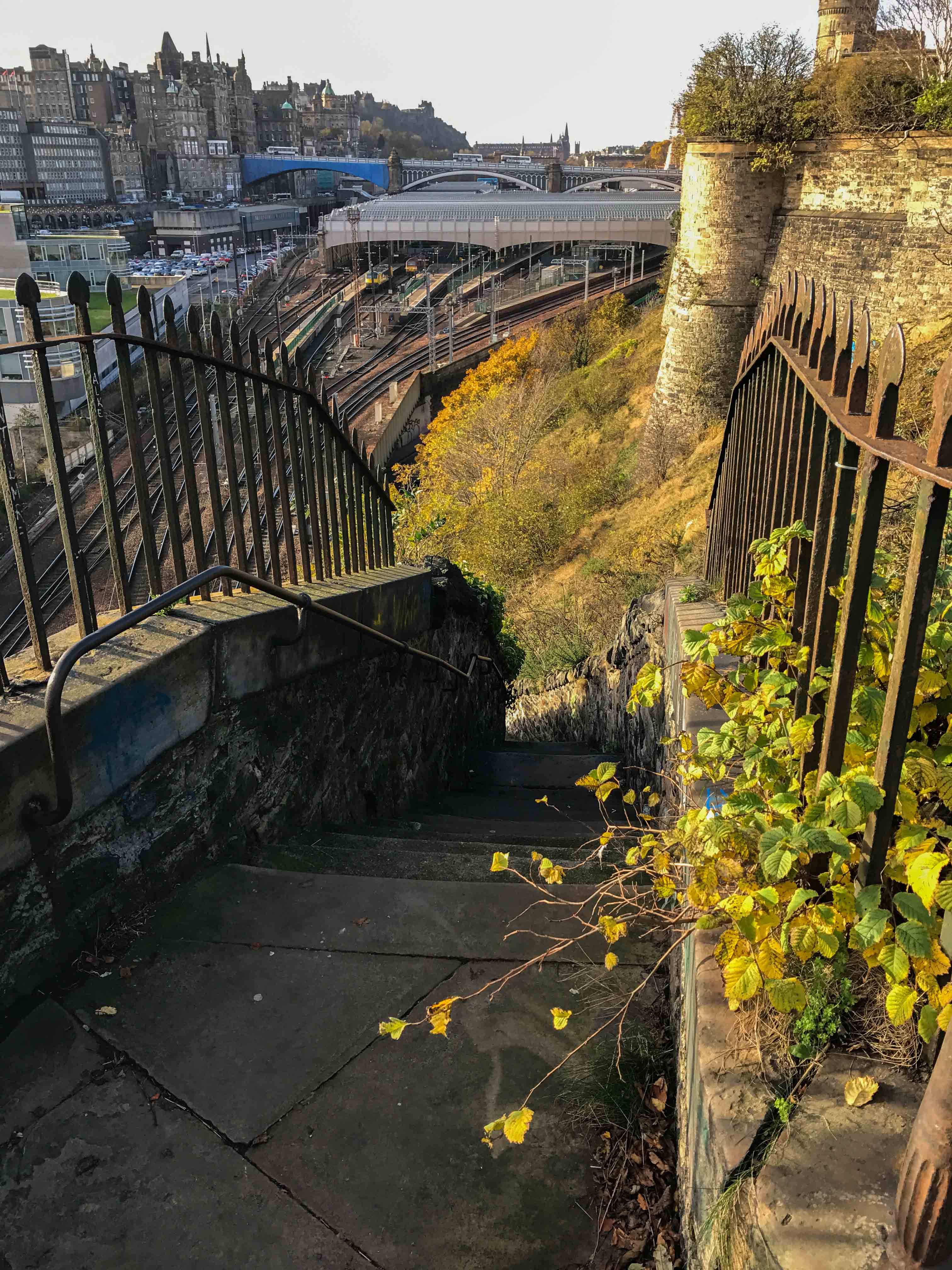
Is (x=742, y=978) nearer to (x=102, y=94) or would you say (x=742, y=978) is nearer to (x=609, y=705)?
(x=609, y=705)

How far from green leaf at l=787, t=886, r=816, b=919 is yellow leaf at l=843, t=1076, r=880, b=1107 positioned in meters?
0.28

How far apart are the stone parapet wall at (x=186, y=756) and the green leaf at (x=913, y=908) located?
6.74ft

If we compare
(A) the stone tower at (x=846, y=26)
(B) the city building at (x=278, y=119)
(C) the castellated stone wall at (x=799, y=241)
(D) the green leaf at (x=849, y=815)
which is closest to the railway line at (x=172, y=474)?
(D) the green leaf at (x=849, y=815)

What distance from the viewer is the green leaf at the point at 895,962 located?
4.54 feet

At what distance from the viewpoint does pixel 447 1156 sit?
6.91ft

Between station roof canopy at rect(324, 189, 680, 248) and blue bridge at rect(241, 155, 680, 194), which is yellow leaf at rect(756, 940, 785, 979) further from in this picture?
blue bridge at rect(241, 155, 680, 194)

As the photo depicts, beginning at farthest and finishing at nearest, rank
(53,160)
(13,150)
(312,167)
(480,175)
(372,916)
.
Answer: (312,167), (53,160), (13,150), (480,175), (372,916)

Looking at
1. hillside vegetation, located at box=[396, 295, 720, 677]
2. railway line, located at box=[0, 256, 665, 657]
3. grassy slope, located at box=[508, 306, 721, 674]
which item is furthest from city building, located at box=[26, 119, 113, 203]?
grassy slope, located at box=[508, 306, 721, 674]

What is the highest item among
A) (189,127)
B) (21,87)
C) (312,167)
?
(21,87)

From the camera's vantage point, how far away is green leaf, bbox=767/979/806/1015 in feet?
5.00

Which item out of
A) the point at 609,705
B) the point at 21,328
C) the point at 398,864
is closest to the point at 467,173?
the point at 21,328

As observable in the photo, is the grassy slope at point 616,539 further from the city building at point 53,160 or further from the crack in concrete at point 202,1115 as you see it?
the city building at point 53,160

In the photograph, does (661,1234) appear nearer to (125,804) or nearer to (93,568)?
(125,804)

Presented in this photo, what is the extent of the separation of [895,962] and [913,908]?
91 millimetres
